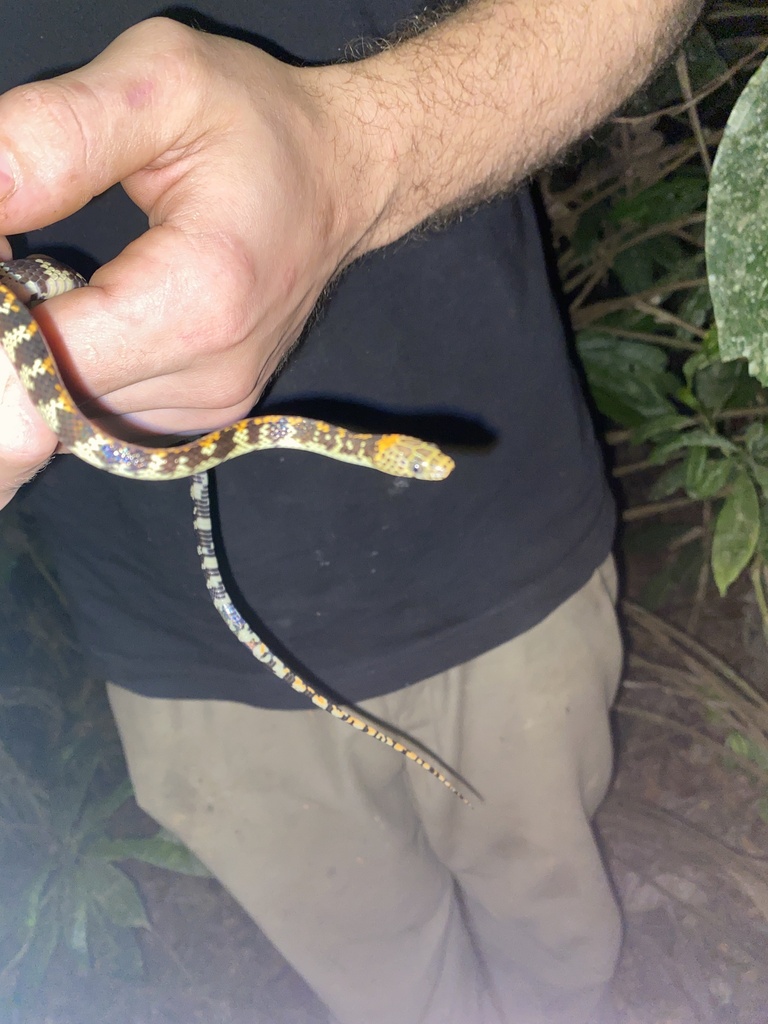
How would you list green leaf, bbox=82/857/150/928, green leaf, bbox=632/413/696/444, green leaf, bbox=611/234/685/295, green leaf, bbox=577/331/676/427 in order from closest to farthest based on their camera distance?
green leaf, bbox=632/413/696/444 → green leaf, bbox=577/331/676/427 → green leaf, bbox=611/234/685/295 → green leaf, bbox=82/857/150/928

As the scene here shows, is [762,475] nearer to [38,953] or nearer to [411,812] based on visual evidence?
[411,812]

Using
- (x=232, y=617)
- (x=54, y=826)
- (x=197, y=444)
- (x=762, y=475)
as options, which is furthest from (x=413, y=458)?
(x=54, y=826)

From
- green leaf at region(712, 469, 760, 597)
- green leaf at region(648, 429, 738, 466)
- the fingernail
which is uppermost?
the fingernail

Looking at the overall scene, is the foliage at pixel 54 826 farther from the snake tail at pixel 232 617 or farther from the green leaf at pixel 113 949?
the snake tail at pixel 232 617

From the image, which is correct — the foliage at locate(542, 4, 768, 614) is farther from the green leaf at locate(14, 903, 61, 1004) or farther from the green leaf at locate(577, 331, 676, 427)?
the green leaf at locate(14, 903, 61, 1004)

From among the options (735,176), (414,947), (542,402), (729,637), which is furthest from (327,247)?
(729,637)

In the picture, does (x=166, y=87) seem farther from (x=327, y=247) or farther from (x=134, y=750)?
(x=134, y=750)

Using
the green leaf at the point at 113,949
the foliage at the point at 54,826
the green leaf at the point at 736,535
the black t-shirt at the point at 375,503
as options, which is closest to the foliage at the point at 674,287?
the green leaf at the point at 736,535

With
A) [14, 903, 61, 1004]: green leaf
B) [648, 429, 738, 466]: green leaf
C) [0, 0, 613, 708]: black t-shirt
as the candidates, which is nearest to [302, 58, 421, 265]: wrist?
[0, 0, 613, 708]: black t-shirt
